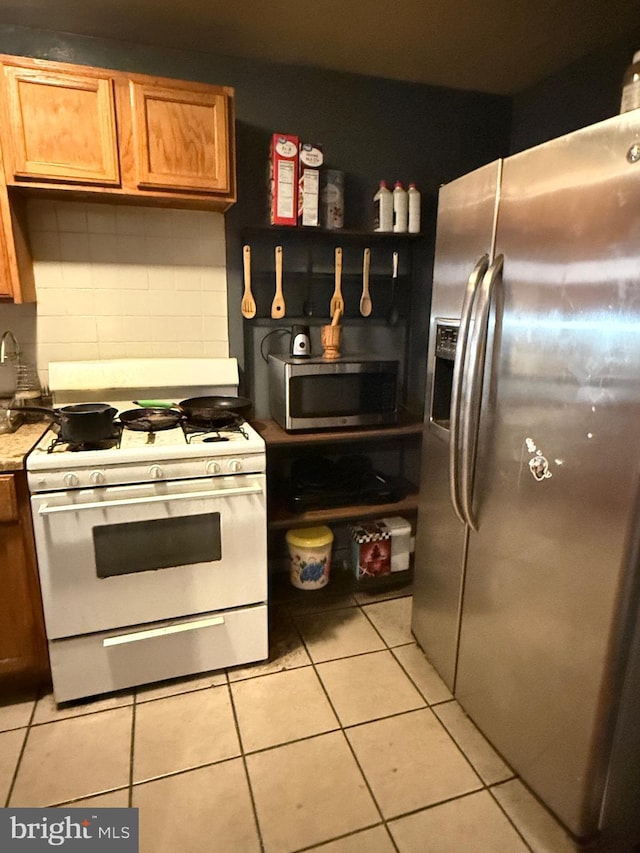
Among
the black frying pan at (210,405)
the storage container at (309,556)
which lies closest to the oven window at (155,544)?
the black frying pan at (210,405)

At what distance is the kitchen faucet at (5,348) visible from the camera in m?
2.00

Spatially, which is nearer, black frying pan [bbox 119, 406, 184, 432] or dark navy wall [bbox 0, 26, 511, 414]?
black frying pan [bbox 119, 406, 184, 432]

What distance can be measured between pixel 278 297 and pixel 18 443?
1219 mm

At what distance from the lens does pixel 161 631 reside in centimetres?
181

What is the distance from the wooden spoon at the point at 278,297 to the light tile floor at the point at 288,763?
4.89 feet

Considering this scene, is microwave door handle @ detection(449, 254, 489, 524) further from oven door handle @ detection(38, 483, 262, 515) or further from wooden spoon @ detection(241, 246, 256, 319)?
wooden spoon @ detection(241, 246, 256, 319)

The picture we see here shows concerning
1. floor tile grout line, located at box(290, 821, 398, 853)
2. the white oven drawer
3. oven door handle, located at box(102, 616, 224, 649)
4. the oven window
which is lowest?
floor tile grout line, located at box(290, 821, 398, 853)

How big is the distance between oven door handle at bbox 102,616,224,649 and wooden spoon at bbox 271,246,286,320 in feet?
4.37

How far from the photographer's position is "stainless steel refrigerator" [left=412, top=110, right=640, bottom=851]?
3.53ft

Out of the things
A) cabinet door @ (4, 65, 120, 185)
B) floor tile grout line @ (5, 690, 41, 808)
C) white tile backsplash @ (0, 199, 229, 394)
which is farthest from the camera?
white tile backsplash @ (0, 199, 229, 394)

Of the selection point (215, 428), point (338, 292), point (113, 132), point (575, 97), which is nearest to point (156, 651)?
point (215, 428)

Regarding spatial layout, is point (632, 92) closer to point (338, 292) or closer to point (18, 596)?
point (338, 292)

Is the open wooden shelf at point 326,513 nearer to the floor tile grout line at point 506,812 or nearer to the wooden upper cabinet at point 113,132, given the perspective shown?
the floor tile grout line at point 506,812

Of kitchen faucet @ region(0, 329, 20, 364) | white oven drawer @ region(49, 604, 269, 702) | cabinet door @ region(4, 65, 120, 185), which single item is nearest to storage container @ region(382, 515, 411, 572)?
white oven drawer @ region(49, 604, 269, 702)
